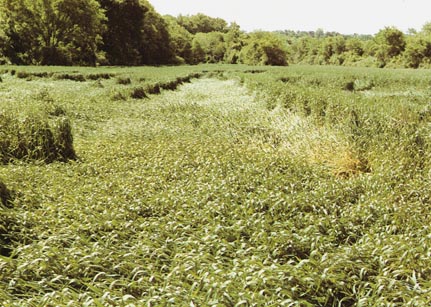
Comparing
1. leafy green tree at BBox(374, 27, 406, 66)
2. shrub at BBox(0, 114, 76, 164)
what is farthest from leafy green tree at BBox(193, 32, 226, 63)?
shrub at BBox(0, 114, 76, 164)

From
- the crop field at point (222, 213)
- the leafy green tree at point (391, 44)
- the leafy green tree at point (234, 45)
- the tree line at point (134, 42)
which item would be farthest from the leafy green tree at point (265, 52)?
the crop field at point (222, 213)

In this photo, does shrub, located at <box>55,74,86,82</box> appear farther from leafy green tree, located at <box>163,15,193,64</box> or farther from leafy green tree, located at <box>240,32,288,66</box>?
leafy green tree, located at <box>163,15,193,64</box>

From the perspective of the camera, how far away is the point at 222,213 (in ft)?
17.1

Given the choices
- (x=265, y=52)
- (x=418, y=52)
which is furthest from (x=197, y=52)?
(x=418, y=52)

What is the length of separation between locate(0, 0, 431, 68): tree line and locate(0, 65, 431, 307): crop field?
128 feet

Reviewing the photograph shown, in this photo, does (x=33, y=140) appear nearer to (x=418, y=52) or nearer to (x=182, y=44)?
(x=418, y=52)

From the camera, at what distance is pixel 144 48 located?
6619cm

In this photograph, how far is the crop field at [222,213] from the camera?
351cm

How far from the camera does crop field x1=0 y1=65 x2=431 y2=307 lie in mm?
3510

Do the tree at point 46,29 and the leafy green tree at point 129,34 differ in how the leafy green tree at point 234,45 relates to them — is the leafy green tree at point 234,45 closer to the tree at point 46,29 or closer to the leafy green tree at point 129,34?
the leafy green tree at point 129,34

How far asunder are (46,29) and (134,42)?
69.1 ft

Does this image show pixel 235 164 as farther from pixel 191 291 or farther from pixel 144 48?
pixel 144 48

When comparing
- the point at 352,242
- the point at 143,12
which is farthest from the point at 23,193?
the point at 143,12

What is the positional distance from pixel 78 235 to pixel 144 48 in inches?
2601
